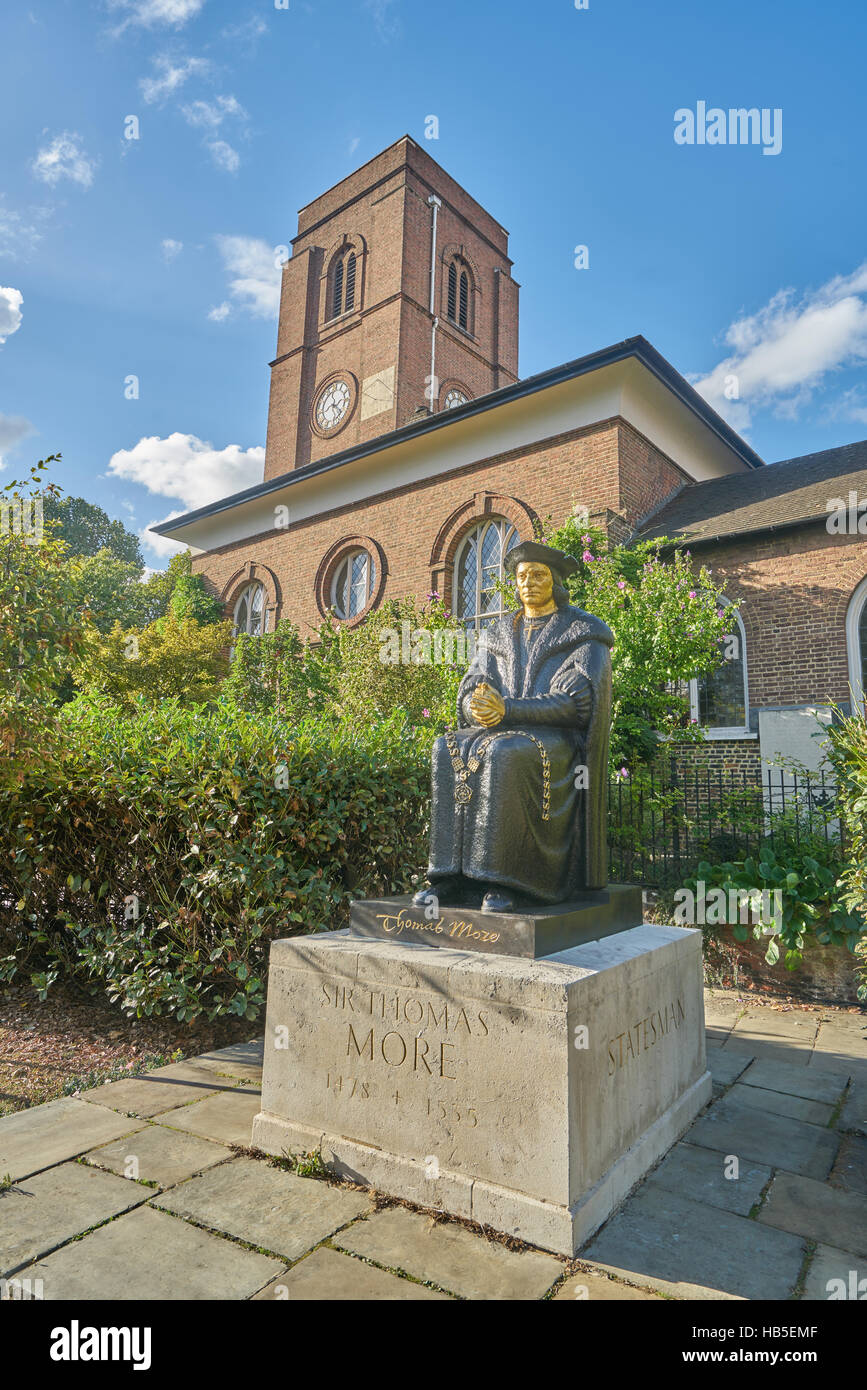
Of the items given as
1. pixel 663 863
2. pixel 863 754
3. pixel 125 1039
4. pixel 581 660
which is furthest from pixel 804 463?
pixel 125 1039

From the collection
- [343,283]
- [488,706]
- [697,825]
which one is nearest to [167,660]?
[697,825]

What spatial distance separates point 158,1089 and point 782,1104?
11.4ft

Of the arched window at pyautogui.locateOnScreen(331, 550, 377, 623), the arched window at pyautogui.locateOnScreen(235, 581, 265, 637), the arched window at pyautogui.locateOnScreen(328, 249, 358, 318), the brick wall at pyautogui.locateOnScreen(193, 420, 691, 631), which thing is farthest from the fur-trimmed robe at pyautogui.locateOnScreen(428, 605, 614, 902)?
the arched window at pyautogui.locateOnScreen(328, 249, 358, 318)

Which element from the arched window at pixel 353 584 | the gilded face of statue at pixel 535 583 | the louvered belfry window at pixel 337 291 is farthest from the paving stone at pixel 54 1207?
the louvered belfry window at pixel 337 291

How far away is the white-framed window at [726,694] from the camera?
1331 cm

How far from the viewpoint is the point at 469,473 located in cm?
1683

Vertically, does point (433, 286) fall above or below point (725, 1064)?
above

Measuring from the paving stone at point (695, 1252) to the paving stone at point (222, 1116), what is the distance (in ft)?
5.59

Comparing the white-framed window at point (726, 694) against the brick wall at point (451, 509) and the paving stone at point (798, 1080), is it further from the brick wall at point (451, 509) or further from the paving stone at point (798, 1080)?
the paving stone at point (798, 1080)

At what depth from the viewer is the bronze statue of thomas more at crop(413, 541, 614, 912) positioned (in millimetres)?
3352

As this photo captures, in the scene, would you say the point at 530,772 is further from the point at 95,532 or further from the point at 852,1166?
the point at 95,532

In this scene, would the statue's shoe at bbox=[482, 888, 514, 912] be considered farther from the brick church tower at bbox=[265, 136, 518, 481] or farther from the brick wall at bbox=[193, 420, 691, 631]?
the brick church tower at bbox=[265, 136, 518, 481]

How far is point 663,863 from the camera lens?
8.26m
